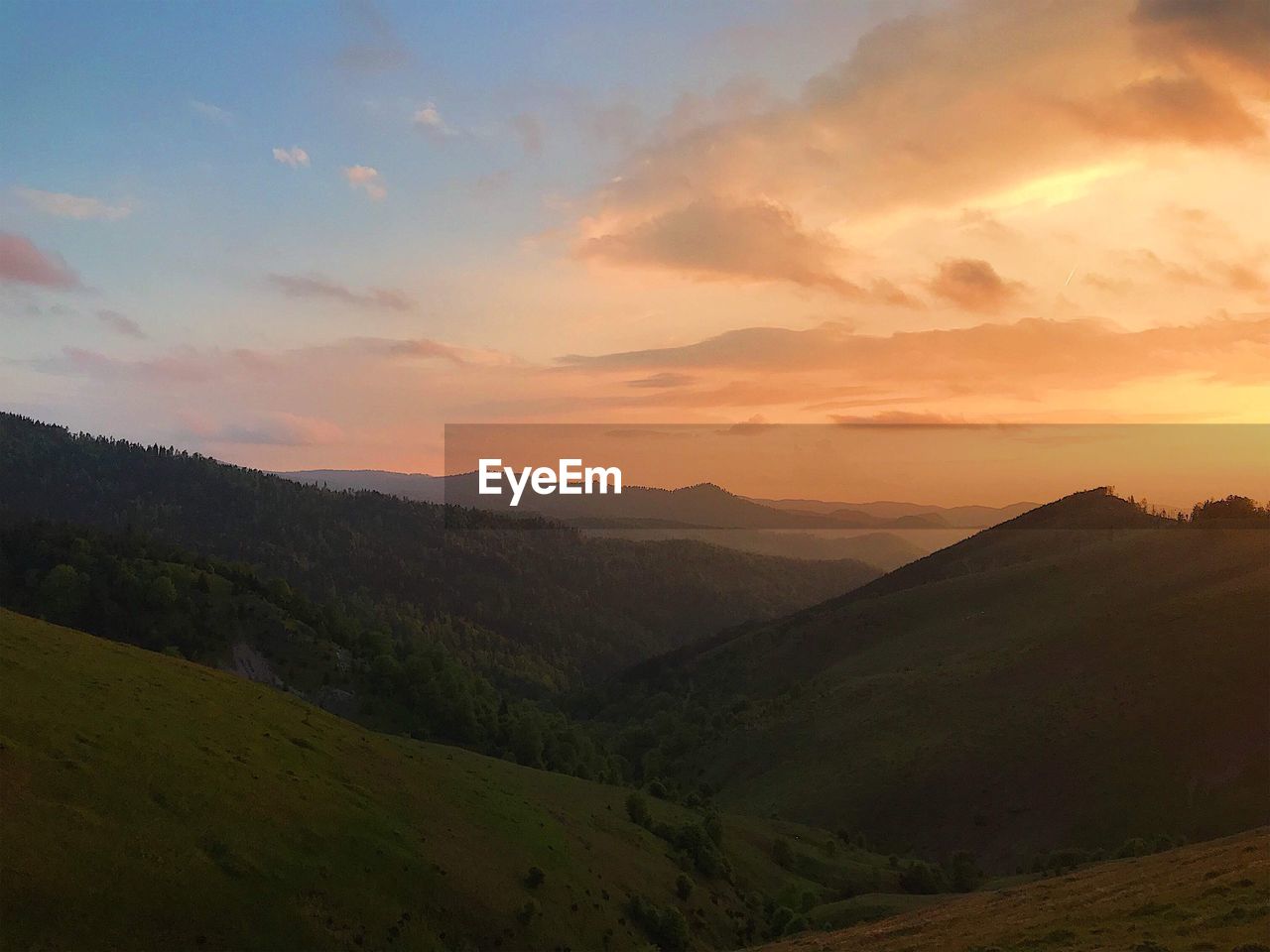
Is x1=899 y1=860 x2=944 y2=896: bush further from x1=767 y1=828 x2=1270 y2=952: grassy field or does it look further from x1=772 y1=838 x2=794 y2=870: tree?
x1=767 y1=828 x2=1270 y2=952: grassy field

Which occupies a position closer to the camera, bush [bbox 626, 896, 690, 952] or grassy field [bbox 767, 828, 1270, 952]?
→ grassy field [bbox 767, 828, 1270, 952]

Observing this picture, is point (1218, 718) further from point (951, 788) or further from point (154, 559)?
point (154, 559)

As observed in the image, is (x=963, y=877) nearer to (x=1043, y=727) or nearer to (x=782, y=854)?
(x=782, y=854)

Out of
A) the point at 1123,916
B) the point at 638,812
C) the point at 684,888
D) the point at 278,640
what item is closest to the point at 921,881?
the point at 638,812

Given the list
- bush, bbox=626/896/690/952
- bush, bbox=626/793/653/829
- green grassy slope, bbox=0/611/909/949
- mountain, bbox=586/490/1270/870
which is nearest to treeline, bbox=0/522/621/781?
bush, bbox=626/793/653/829

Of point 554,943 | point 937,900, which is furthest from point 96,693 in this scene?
point 937,900

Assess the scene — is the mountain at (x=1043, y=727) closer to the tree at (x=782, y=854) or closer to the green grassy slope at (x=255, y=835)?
the tree at (x=782, y=854)
